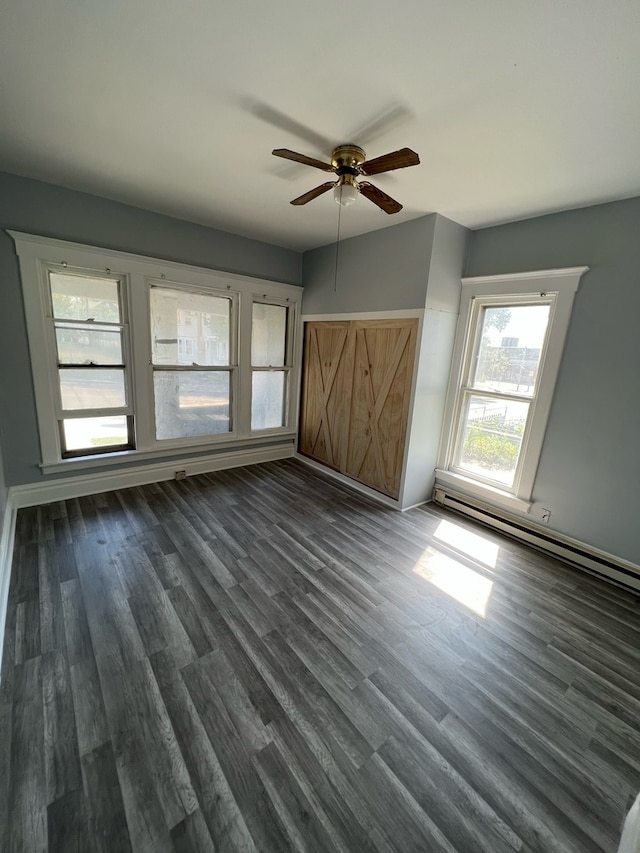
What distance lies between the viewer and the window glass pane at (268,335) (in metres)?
4.31

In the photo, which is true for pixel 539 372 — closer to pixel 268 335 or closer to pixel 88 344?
pixel 268 335

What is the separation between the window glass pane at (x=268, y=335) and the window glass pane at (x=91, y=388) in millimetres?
1565

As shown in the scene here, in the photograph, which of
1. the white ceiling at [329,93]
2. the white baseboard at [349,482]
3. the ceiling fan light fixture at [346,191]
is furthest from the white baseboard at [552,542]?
the ceiling fan light fixture at [346,191]

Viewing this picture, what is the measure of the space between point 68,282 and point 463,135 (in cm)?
333

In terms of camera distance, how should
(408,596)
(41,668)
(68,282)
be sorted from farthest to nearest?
(68,282)
(408,596)
(41,668)

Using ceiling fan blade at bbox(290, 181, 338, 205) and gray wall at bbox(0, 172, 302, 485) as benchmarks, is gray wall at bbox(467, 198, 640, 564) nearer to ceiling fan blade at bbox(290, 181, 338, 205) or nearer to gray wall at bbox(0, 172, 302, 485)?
ceiling fan blade at bbox(290, 181, 338, 205)

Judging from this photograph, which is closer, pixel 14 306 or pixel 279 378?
pixel 14 306

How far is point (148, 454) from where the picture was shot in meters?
3.72

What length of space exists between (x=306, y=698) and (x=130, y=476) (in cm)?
296

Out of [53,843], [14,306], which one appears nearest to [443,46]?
[53,843]

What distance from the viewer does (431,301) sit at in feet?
10.3

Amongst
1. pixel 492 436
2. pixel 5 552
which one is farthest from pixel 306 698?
A: pixel 492 436

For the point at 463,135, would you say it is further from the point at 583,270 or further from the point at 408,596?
the point at 408,596

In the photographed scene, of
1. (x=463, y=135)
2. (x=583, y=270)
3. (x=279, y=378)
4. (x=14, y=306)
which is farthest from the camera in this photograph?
(x=279, y=378)
